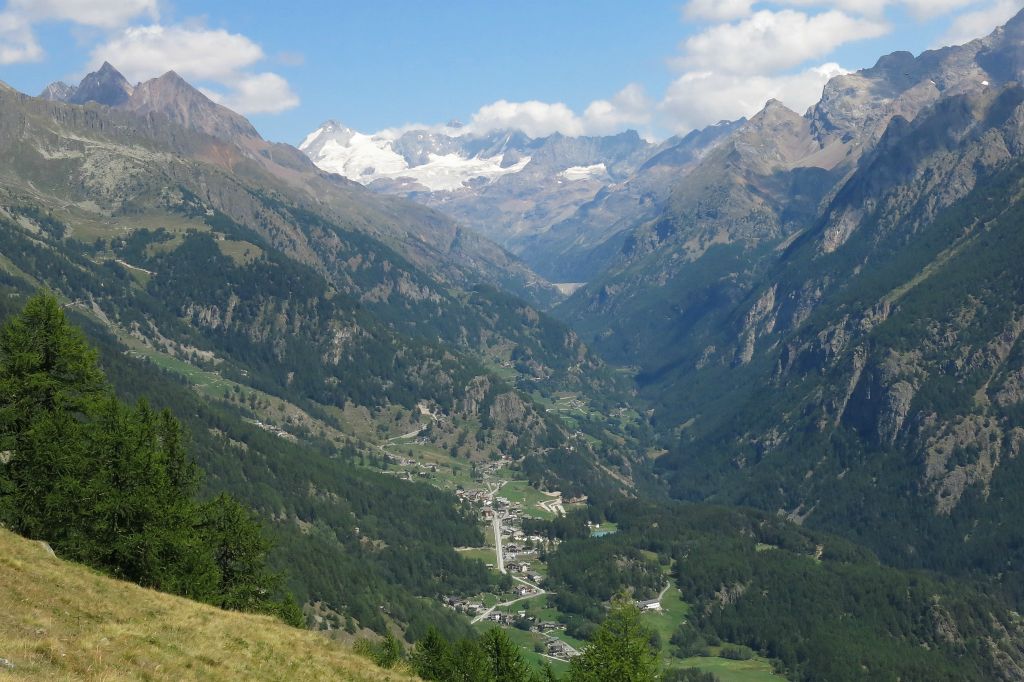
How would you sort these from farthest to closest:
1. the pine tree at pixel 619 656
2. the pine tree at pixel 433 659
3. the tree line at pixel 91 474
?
the pine tree at pixel 433 659, the pine tree at pixel 619 656, the tree line at pixel 91 474

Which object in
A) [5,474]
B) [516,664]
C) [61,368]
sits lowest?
[516,664]

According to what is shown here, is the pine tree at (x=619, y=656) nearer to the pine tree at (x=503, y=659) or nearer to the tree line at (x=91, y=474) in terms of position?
the pine tree at (x=503, y=659)

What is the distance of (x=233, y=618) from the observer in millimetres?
65938

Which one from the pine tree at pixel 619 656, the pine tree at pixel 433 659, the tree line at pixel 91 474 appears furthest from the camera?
the pine tree at pixel 433 659

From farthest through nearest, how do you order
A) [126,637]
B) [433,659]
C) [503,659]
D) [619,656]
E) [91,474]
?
[433,659] → [503,659] → [619,656] → [91,474] → [126,637]

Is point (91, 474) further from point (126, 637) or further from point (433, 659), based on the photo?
point (433, 659)

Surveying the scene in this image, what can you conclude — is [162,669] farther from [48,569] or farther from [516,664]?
[516,664]

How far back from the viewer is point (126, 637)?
52.7 m

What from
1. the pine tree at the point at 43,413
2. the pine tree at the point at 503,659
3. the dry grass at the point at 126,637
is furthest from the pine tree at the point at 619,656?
the pine tree at the point at 43,413

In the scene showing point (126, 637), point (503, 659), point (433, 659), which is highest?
point (126, 637)

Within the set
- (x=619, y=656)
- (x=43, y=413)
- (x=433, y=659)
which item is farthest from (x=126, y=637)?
(x=433, y=659)

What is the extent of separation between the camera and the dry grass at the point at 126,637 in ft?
154

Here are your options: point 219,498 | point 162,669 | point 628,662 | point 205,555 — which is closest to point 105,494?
point 205,555

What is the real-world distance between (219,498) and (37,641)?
42848mm
